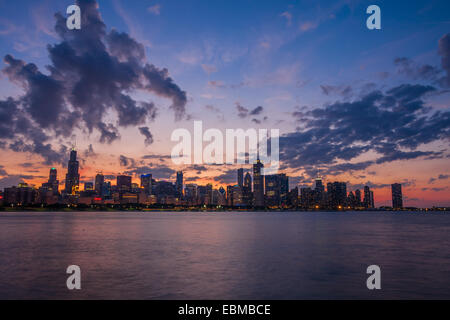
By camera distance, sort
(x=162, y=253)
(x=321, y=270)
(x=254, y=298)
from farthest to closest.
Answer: (x=162, y=253), (x=321, y=270), (x=254, y=298)

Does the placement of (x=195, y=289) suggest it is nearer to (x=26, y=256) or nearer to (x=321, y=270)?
(x=321, y=270)

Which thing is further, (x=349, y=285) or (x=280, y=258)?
(x=280, y=258)

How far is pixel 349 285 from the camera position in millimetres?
25500

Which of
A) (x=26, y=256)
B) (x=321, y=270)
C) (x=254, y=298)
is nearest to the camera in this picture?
(x=254, y=298)
